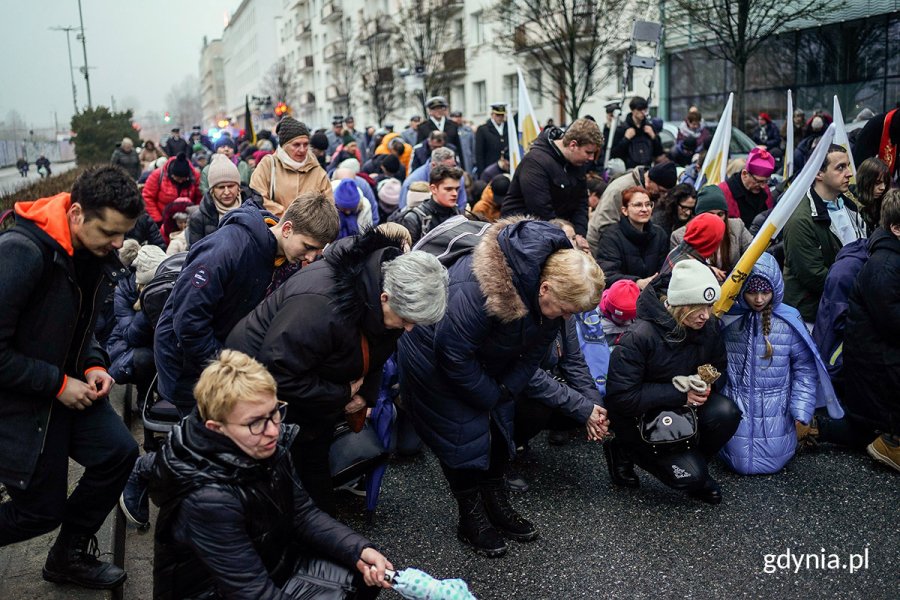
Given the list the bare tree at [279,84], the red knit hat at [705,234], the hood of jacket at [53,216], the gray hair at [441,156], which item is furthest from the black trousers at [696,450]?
the bare tree at [279,84]

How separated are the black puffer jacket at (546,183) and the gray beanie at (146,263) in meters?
2.97

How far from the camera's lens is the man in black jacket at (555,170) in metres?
6.40

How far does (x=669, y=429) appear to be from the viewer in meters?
4.43

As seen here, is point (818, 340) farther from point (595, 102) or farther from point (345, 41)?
point (345, 41)

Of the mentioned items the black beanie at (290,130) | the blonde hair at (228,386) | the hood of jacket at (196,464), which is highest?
the black beanie at (290,130)

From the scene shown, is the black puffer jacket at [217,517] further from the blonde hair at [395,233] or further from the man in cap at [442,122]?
the man in cap at [442,122]

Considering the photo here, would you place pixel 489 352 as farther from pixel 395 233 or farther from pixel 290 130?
pixel 290 130

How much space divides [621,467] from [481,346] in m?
1.54

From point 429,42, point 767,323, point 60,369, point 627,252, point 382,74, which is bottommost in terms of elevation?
point 767,323

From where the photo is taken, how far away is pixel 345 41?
160 ft

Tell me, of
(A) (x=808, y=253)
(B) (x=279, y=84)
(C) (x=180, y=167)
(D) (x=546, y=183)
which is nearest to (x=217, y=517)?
(D) (x=546, y=183)

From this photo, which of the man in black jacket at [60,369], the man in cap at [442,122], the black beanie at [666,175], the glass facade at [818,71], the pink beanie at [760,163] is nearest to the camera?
the man in black jacket at [60,369]

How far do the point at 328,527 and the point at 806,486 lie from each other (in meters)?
3.11

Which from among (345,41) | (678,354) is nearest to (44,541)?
(678,354)
